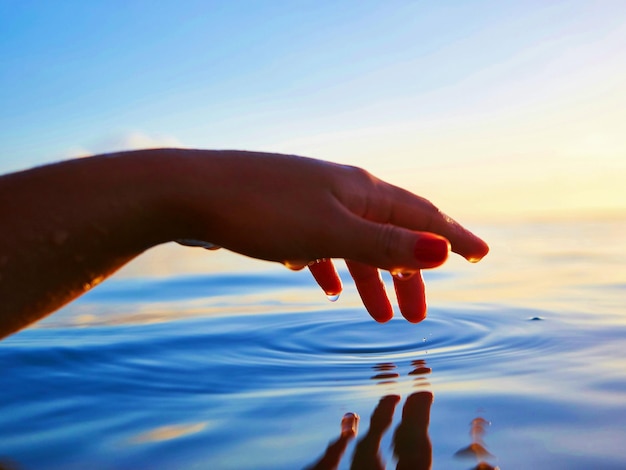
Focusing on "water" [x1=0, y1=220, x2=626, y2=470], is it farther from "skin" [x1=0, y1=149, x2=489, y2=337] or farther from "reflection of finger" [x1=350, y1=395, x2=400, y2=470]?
"skin" [x1=0, y1=149, x2=489, y2=337]

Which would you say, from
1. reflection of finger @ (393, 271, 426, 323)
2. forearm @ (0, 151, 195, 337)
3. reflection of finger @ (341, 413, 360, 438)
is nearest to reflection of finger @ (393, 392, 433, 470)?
reflection of finger @ (341, 413, 360, 438)

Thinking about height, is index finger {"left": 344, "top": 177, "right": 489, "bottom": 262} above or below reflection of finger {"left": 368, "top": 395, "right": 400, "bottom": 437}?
above

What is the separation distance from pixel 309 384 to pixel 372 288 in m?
0.39

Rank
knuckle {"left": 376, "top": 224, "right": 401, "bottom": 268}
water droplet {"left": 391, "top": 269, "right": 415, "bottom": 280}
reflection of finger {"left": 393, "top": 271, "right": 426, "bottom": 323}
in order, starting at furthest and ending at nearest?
reflection of finger {"left": 393, "top": 271, "right": 426, "bottom": 323}, water droplet {"left": 391, "top": 269, "right": 415, "bottom": 280}, knuckle {"left": 376, "top": 224, "right": 401, "bottom": 268}

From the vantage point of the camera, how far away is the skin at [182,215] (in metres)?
1.29

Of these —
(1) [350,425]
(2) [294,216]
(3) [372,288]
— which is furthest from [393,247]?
(3) [372,288]

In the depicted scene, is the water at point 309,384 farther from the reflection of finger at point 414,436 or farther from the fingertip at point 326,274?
the fingertip at point 326,274

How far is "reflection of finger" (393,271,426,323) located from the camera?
182cm

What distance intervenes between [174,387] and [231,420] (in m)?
0.44

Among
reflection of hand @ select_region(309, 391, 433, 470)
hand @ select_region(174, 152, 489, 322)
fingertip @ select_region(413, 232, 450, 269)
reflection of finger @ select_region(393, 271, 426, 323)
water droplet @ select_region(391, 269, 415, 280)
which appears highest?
Result: hand @ select_region(174, 152, 489, 322)

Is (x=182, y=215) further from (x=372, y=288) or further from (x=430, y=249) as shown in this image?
(x=372, y=288)

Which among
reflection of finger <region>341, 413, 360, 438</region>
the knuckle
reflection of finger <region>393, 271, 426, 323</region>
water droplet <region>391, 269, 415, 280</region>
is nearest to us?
the knuckle

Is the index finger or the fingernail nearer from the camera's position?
the fingernail

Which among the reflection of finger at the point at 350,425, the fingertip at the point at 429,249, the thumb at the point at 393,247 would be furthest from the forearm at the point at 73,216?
the reflection of finger at the point at 350,425
